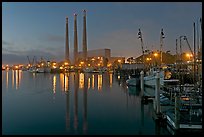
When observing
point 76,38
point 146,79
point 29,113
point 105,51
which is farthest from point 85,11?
point 29,113

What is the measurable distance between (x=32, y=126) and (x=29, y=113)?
143 inches

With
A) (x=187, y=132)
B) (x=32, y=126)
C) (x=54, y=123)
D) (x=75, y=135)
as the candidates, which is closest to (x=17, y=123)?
(x=32, y=126)

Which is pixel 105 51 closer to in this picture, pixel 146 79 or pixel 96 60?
pixel 96 60

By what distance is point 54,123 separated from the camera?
12234 millimetres

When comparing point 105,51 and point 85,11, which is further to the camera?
point 105,51

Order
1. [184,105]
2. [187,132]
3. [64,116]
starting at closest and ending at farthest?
[187,132]
[184,105]
[64,116]

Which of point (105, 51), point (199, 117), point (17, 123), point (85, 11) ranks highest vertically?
point (85, 11)

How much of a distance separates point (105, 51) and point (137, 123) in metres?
114

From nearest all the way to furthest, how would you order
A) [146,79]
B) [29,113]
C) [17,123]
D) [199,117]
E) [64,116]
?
[199,117] < [17,123] < [64,116] < [29,113] < [146,79]

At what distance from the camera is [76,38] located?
109062 mm

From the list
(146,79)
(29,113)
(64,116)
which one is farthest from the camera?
(146,79)

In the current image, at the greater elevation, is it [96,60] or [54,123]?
[96,60]

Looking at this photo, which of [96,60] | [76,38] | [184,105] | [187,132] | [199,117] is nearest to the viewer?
[187,132]

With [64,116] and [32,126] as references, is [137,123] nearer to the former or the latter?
[64,116]
